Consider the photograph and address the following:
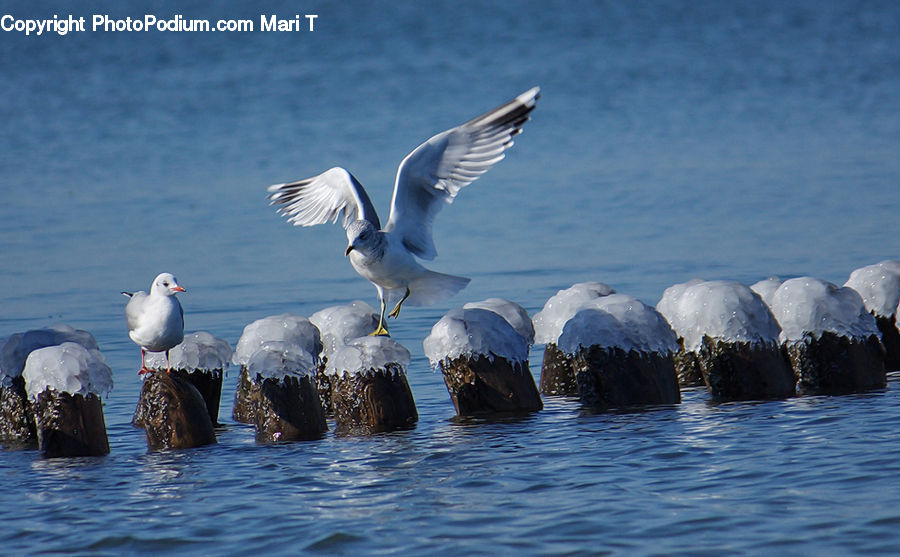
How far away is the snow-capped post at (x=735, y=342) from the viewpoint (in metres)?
9.84

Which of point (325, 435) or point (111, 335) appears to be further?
point (111, 335)

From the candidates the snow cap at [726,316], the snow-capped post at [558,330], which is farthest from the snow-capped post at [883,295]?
the snow-capped post at [558,330]

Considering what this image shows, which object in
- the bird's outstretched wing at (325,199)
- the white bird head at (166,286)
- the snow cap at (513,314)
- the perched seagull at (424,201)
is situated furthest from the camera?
the bird's outstretched wing at (325,199)

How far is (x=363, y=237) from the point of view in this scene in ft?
34.9

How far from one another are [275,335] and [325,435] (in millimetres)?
1351

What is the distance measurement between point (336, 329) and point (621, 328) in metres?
2.66

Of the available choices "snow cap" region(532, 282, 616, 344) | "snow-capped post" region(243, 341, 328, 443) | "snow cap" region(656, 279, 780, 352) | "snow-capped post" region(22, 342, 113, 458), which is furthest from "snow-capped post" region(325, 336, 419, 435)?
"snow cap" region(656, 279, 780, 352)

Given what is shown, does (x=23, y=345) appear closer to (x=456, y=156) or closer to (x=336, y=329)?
(x=336, y=329)

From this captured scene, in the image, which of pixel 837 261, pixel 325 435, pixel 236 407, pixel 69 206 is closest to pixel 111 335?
pixel 236 407

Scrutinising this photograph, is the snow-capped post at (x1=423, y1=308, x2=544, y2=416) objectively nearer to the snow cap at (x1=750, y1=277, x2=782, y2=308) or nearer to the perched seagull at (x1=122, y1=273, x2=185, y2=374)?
the perched seagull at (x1=122, y1=273, x2=185, y2=374)

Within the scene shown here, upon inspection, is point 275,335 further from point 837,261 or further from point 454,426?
point 837,261

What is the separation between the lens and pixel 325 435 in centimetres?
961

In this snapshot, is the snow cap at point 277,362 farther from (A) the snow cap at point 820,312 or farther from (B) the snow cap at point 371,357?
(A) the snow cap at point 820,312

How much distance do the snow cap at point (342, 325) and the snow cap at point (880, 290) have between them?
4.13 metres
